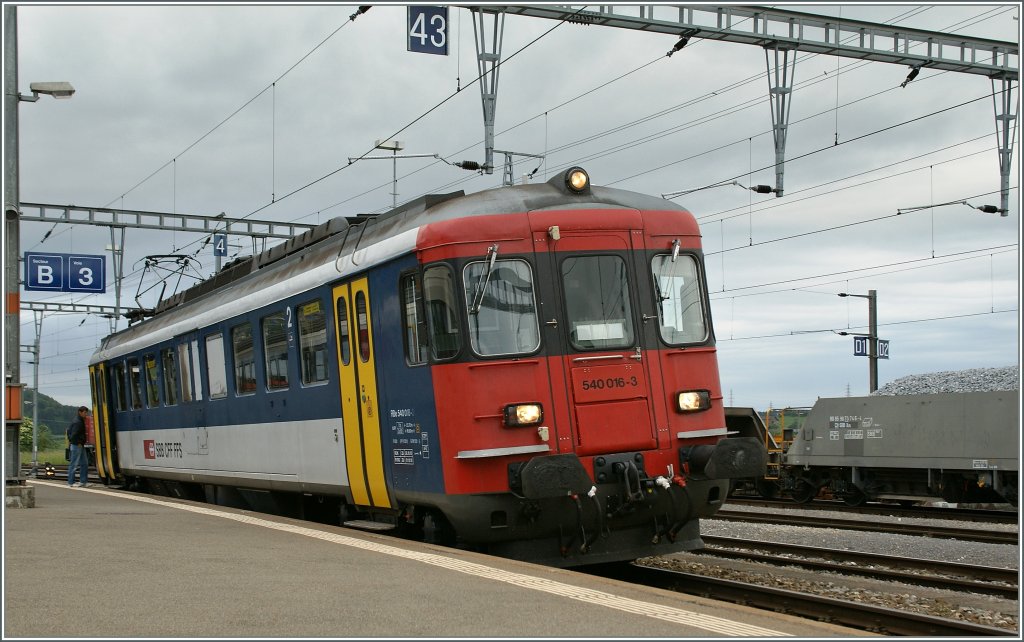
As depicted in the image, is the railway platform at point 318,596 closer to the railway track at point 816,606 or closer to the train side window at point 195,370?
the railway track at point 816,606

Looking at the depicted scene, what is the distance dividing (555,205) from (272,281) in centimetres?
426

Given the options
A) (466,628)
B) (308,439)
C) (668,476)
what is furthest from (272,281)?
(466,628)

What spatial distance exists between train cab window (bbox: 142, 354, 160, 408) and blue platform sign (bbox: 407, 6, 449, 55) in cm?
639

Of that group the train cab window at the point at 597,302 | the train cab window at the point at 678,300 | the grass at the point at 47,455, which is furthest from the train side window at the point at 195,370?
the grass at the point at 47,455

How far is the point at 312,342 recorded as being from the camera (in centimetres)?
1151

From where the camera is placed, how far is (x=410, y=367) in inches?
380

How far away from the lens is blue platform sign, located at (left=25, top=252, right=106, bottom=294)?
27844 mm

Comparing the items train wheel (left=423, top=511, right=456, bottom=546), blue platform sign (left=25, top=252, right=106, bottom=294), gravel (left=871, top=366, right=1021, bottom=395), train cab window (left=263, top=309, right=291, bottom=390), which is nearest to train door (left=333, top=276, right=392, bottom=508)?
train wheel (left=423, top=511, right=456, bottom=546)

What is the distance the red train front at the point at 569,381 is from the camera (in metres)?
9.11

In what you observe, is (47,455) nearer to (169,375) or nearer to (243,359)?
(169,375)

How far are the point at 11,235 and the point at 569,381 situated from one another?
26.9 feet

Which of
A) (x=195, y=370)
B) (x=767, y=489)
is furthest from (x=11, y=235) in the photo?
(x=767, y=489)

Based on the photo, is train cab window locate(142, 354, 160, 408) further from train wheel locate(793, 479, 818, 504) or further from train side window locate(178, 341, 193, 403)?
train wheel locate(793, 479, 818, 504)

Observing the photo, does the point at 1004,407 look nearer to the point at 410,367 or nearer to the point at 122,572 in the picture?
the point at 410,367
